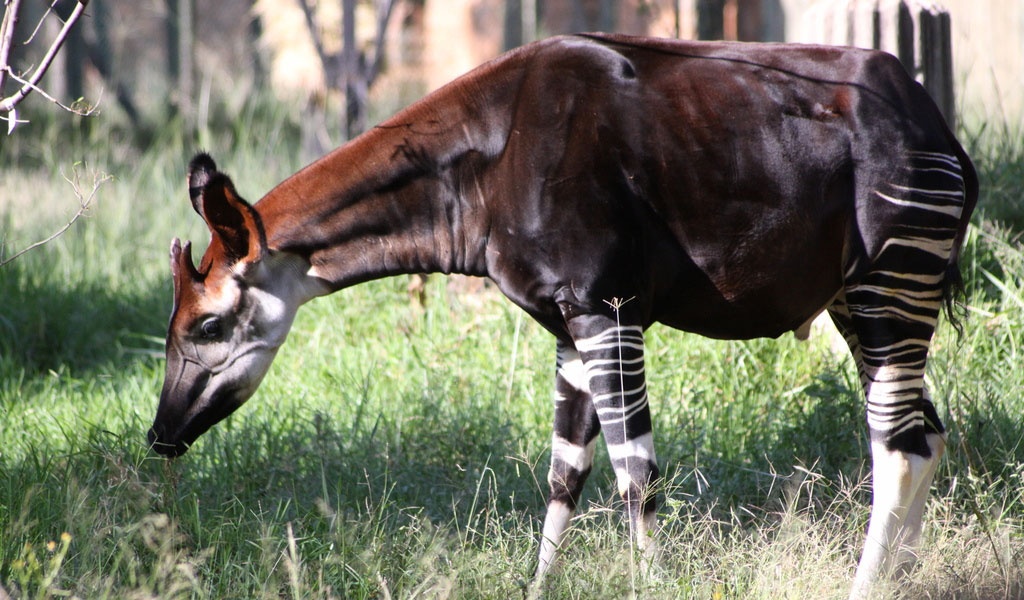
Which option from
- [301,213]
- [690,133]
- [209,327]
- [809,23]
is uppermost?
[809,23]

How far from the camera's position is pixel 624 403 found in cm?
303

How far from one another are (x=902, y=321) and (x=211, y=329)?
2.04 m

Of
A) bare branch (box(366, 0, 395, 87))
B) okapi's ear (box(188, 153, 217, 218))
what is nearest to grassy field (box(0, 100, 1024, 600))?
okapi's ear (box(188, 153, 217, 218))

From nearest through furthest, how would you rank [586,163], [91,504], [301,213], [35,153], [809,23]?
1. [586,163]
2. [301,213]
3. [91,504]
4. [809,23]
5. [35,153]

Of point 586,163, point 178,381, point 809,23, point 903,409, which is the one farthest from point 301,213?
point 809,23

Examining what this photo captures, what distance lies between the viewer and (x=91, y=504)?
3.39 m

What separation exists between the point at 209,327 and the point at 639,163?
140 cm

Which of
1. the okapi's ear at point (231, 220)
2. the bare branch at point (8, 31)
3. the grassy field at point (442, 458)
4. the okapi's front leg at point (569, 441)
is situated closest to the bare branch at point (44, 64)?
the bare branch at point (8, 31)

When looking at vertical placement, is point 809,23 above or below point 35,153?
above

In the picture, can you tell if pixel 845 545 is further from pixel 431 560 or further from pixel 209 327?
pixel 209 327

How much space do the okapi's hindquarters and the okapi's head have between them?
1.71 meters

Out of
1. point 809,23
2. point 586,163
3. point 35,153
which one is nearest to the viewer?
point 586,163

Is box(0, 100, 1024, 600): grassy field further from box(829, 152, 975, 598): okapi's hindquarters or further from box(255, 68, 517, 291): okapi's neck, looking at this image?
box(255, 68, 517, 291): okapi's neck

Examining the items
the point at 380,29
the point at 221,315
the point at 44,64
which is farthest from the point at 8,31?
the point at 380,29
